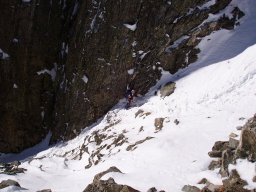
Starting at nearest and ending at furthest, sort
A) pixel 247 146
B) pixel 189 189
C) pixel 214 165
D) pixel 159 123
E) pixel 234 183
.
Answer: pixel 234 183
pixel 189 189
pixel 247 146
pixel 214 165
pixel 159 123

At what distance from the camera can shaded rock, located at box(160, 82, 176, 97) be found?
24.8m

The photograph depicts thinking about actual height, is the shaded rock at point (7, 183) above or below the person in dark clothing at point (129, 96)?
below

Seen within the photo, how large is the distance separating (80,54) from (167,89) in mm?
11195

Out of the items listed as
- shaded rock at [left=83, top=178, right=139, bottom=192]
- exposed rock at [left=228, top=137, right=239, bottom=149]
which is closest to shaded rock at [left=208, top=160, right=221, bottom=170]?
exposed rock at [left=228, top=137, right=239, bottom=149]

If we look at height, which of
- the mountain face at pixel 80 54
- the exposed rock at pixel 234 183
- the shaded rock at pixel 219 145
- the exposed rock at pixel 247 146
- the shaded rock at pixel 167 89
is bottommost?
the exposed rock at pixel 234 183

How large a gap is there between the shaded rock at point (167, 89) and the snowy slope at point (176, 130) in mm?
393

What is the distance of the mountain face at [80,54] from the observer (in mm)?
27094

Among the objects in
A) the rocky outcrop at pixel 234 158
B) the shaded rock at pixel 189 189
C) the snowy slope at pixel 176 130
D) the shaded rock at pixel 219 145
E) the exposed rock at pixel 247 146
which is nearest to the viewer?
the rocky outcrop at pixel 234 158

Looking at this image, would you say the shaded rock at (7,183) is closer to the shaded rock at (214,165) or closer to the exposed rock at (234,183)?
the shaded rock at (214,165)

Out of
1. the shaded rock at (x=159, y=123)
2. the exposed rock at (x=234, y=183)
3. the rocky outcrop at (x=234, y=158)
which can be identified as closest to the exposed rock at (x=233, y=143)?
the rocky outcrop at (x=234, y=158)

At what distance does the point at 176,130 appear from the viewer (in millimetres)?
19312

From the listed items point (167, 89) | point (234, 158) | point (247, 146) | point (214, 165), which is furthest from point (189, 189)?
point (167, 89)

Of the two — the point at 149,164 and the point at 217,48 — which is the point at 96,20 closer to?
the point at 217,48

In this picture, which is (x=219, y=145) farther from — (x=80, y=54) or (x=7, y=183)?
(x=80, y=54)
